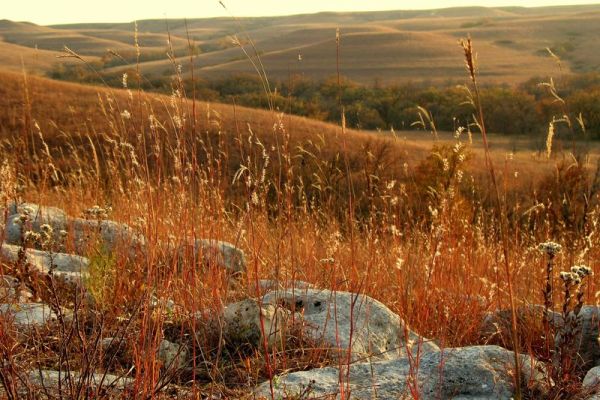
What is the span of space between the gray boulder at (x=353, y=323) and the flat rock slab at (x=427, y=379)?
32 cm

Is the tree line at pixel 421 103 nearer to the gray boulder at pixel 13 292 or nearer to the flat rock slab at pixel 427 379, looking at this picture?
the gray boulder at pixel 13 292

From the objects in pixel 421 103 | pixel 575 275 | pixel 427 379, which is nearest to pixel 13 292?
pixel 427 379

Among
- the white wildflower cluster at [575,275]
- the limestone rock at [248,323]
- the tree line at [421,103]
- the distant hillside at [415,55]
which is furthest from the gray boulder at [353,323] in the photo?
the distant hillside at [415,55]

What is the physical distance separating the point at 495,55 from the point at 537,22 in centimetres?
3184

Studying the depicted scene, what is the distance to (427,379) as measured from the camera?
241 centimetres

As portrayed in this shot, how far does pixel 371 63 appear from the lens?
66625 mm

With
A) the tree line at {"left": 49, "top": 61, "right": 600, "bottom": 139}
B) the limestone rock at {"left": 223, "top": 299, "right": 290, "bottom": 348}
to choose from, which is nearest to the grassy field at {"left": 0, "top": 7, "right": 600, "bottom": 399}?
the limestone rock at {"left": 223, "top": 299, "right": 290, "bottom": 348}

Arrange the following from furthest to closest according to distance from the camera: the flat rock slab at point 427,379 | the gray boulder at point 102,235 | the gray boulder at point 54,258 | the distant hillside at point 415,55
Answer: the distant hillside at point 415,55 → the gray boulder at point 102,235 → the gray boulder at point 54,258 → the flat rock slab at point 427,379

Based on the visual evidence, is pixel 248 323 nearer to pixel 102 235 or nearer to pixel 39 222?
pixel 102 235

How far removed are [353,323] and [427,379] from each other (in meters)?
0.68

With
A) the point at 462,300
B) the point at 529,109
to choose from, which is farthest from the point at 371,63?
the point at 462,300

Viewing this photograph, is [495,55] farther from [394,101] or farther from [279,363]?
[279,363]

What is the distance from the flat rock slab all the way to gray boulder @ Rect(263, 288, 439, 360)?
316 millimetres

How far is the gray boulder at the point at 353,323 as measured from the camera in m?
2.97
